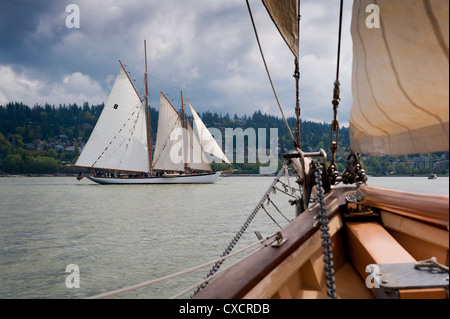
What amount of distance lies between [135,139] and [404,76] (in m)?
48.4

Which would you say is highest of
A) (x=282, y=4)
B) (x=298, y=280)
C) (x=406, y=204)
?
(x=282, y=4)

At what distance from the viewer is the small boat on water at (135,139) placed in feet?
152

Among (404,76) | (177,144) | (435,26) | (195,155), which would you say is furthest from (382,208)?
(195,155)

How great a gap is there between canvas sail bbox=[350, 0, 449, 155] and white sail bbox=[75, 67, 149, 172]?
46670 millimetres

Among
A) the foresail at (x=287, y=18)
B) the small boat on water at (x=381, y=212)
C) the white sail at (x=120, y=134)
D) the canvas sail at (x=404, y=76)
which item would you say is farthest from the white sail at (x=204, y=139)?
the canvas sail at (x=404, y=76)

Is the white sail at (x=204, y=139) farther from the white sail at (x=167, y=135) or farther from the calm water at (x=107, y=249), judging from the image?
the calm water at (x=107, y=249)

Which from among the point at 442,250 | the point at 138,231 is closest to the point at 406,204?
the point at 442,250

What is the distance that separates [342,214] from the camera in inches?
121

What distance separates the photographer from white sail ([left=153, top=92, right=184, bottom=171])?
4800cm

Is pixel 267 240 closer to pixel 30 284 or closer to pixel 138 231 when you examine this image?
pixel 30 284

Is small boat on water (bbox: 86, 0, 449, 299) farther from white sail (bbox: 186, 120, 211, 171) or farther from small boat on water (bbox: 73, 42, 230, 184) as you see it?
white sail (bbox: 186, 120, 211, 171)

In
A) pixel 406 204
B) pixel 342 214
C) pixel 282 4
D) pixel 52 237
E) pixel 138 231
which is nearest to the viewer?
pixel 406 204

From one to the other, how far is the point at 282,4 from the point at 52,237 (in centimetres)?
1277

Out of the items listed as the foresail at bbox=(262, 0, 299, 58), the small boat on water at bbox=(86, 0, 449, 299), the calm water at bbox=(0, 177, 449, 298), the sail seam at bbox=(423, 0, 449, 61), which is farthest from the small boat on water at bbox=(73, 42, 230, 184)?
the sail seam at bbox=(423, 0, 449, 61)
